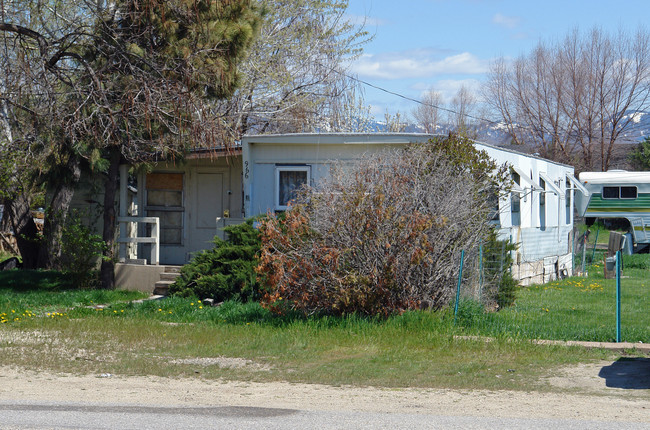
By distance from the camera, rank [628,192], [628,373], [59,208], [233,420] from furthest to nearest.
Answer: [628,192], [59,208], [628,373], [233,420]

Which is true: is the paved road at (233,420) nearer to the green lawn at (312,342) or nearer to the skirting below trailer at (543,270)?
the green lawn at (312,342)

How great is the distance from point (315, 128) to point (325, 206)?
16697mm

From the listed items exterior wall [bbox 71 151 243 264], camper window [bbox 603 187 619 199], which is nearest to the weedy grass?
exterior wall [bbox 71 151 243 264]

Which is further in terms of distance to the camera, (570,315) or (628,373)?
(570,315)

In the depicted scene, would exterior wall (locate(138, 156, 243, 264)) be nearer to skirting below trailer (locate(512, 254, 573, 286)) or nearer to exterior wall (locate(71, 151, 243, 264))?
exterior wall (locate(71, 151, 243, 264))

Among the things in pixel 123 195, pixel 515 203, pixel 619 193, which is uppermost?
pixel 619 193

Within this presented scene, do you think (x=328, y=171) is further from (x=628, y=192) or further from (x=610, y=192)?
(x=628, y=192)

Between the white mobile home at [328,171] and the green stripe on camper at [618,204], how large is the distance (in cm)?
894

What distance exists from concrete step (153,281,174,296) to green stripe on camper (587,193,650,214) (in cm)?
1684

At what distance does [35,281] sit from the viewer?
16359 mm

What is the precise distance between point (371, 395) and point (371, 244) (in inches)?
134

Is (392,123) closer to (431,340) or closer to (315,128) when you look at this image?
(315,128)

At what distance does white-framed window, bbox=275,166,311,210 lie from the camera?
15.2m

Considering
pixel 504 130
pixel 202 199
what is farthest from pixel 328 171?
pixel 504 130
